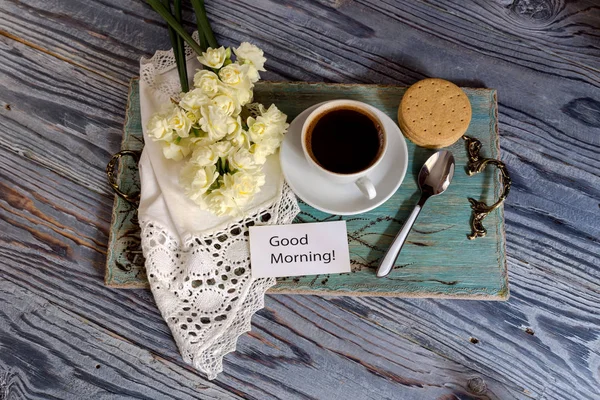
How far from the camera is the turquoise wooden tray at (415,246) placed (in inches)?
31.1

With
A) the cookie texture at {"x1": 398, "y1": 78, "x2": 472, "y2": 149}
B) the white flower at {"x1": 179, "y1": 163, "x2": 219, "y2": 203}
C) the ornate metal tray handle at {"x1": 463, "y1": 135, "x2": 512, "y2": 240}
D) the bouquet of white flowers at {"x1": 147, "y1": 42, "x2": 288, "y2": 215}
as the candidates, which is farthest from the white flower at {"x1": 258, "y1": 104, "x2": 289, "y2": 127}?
the ornate metal tray handle at {"x1": 463, "y1": 135, "x2": 512, "y2": 240}

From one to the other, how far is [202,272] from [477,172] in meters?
0.50

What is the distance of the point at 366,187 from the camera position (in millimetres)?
699

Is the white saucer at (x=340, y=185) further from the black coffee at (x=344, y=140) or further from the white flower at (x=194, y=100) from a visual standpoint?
the white flower at (x=194, y=100)

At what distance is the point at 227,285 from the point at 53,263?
344 mm

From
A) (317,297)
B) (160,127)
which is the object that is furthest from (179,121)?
(317,297)

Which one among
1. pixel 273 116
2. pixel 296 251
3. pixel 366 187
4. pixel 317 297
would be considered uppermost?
pixel 273 116

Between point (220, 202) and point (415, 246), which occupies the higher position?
point (220, 202)

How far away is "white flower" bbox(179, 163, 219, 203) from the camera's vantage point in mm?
655

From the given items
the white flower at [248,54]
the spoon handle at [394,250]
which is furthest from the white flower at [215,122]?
the spoon handle at [394,250]

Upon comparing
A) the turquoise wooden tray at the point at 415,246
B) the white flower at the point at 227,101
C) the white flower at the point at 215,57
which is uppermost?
the white flower at the point at 215,57

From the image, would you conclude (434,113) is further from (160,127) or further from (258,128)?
(160,127)

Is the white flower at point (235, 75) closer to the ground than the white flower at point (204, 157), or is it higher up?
higher up

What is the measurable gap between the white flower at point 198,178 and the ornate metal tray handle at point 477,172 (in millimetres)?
444
